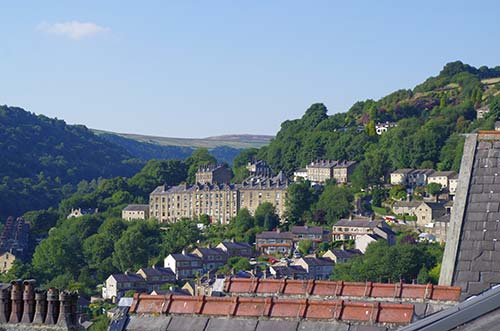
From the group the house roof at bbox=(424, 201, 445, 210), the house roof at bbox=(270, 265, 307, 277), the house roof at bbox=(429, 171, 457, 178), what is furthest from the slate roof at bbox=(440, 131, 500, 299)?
the house roof at bbox=(429, 171, 457, 178)

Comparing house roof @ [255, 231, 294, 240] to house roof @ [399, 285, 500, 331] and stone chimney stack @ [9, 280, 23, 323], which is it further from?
house roof @ [399, 285, 500, 331]

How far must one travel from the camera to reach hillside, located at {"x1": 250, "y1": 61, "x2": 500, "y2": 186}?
145250 millimetres

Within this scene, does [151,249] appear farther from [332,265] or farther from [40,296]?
[40,296]

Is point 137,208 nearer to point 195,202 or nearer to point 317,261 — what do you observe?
point 195,202

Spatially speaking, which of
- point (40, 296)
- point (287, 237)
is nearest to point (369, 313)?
point (40, 296)

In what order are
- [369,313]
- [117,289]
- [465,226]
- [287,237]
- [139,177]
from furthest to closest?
1. [139,177]
2. [287,237]
3. [117,289]
4. [465,226]
5. [369,313]

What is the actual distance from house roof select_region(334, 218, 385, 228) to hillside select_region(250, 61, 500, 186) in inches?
504

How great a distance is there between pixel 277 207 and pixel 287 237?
15.8m

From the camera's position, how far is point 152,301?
30.5 ft

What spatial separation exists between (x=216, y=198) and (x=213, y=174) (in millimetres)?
14900

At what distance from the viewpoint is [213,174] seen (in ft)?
532

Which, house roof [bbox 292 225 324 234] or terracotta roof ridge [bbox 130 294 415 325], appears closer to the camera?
terracotta roof ridge [bbox 130 294 415 325]

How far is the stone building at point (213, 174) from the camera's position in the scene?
161625 millimetres

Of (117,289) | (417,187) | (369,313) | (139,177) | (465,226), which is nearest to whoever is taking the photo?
(369,313)
